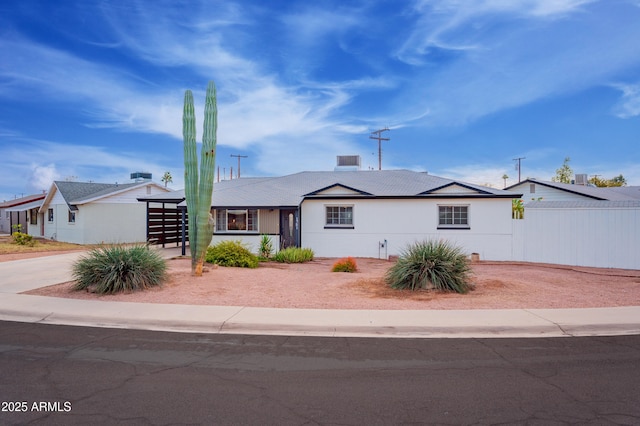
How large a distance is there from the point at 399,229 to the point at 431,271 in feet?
32.5

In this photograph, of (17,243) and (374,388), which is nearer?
(374,388)

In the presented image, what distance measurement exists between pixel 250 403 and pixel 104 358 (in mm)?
2784

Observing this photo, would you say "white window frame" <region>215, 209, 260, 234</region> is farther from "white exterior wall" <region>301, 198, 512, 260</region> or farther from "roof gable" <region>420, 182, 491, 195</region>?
"roof gable" <region>420, 182, 491, 195</region>

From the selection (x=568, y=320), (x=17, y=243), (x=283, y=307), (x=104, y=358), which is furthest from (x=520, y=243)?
(x=17, y=243)

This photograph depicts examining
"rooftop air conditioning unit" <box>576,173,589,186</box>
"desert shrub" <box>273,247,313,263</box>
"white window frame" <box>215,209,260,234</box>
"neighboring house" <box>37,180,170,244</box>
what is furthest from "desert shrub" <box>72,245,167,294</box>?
"rooftop air conditioning unit" <box>576,173,589,186</box>

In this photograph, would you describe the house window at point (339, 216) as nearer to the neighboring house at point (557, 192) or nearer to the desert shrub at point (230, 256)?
the desert shrub at point (230, 256)

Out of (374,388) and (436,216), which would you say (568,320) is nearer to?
(374,388)

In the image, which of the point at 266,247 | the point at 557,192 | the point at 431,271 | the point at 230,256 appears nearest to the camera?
the point at 431,271

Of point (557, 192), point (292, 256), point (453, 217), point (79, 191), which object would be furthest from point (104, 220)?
point (557, 192)

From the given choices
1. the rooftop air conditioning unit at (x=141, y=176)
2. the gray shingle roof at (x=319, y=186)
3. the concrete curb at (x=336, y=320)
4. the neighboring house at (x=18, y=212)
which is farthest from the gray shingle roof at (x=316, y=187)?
the neighboring house at (x=18, y=212)

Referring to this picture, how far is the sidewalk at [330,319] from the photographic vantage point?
8047 mm

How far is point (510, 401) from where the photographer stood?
Result: 16.4ft

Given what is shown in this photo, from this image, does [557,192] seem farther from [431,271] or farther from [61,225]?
[61,225]

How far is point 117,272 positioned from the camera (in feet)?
37.4
